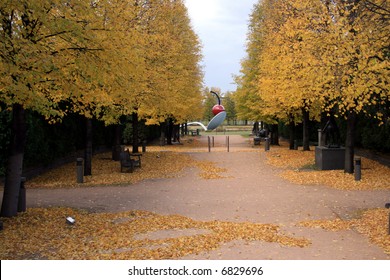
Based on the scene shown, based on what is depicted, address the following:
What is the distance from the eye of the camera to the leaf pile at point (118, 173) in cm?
1642

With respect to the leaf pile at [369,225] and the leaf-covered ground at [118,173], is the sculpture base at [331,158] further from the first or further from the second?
the leaf pile at [369,225]

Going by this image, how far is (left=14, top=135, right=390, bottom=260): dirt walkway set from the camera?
760 cm

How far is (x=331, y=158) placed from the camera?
1891cm

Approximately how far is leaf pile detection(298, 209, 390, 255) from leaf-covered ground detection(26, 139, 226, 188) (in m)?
8.40

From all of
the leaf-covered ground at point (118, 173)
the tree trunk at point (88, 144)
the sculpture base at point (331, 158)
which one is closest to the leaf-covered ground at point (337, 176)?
the sculpture base at point (331, 158)

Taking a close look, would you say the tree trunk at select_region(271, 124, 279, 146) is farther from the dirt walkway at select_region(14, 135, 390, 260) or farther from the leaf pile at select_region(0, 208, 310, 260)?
the leaf pile at select_region(0, 208, 310, 260)

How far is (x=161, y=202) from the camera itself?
12.6 metres

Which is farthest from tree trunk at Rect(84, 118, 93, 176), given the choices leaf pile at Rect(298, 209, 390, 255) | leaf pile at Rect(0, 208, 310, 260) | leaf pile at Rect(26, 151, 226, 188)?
leaf pile at Rect(298, 209, 390, 255)

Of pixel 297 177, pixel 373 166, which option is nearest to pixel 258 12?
pixel 373 166

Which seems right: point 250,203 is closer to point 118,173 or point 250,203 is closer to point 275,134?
point 118,173

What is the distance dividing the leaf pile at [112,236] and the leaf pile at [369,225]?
3.78 feet

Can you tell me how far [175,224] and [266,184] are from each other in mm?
7073

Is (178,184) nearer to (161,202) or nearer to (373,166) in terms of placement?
(161,202)

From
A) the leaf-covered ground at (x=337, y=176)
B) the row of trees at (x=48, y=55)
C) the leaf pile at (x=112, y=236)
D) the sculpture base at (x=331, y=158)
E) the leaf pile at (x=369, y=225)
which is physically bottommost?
the leaf pile at (x=112, y=236)
